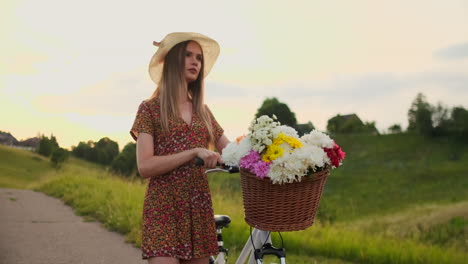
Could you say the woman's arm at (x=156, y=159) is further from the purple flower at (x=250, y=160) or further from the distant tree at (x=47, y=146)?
the distant tree at (x=47, y=146)

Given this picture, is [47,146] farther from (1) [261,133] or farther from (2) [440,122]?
(2) [440,122]

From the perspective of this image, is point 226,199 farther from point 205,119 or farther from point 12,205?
Answer: point 205,119

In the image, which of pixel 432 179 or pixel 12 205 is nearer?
pixel 12 205

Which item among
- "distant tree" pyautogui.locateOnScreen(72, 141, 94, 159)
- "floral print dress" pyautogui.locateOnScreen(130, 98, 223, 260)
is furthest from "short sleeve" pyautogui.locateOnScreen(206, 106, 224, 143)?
"distant tree" pyautogui.locateOnScreen(72, 141, 94, 159)

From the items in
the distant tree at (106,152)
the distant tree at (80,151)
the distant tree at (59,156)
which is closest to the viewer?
the distant tree at (106,152)

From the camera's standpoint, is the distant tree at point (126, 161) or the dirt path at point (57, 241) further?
the distant tree at point (126, 161)

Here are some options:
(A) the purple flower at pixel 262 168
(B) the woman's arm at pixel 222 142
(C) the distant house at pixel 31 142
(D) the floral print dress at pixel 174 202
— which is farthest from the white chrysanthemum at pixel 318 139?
(C) the distant house at pixel 31 142

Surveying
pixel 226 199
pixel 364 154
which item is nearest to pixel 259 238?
pixel 226 199

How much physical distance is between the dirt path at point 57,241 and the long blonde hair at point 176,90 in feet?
14.6

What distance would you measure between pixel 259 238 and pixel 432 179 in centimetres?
4696

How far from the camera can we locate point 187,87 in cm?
346

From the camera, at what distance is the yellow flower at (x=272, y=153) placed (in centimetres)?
250

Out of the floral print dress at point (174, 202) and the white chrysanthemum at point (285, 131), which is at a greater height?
the white chrysanthemum at point (285, 131)

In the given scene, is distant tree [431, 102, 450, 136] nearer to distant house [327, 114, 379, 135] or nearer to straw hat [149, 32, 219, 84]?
distant house [327, 114, 379, 135]
